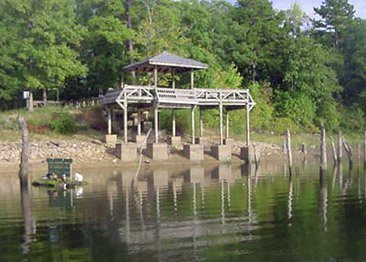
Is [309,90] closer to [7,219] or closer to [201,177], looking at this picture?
[201,177]

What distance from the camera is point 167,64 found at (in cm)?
4319

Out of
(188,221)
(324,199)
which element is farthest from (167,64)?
(188,221)

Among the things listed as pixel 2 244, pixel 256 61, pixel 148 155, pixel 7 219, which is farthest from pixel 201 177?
pixel 256 61

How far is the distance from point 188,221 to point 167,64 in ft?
85.1

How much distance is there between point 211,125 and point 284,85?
61.1ft

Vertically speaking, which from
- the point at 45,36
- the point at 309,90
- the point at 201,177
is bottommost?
the point at 201,177

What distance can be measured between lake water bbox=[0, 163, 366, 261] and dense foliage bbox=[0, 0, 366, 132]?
20.6 meters

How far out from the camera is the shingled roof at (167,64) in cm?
4294

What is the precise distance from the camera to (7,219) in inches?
777

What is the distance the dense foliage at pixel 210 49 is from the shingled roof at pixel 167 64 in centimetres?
686

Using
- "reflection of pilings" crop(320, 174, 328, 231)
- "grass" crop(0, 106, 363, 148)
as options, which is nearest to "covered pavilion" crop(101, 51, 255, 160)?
"grass" crop(0, 106, 363, 148)

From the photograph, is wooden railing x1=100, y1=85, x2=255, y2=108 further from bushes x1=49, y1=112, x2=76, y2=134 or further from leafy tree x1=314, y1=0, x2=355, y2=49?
leafy tree x1=314, y1=0, x2=355, y2=49

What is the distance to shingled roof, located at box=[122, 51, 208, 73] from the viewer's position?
42938 mm

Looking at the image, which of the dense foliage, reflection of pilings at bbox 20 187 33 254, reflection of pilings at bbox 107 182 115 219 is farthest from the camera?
the dense foliage
